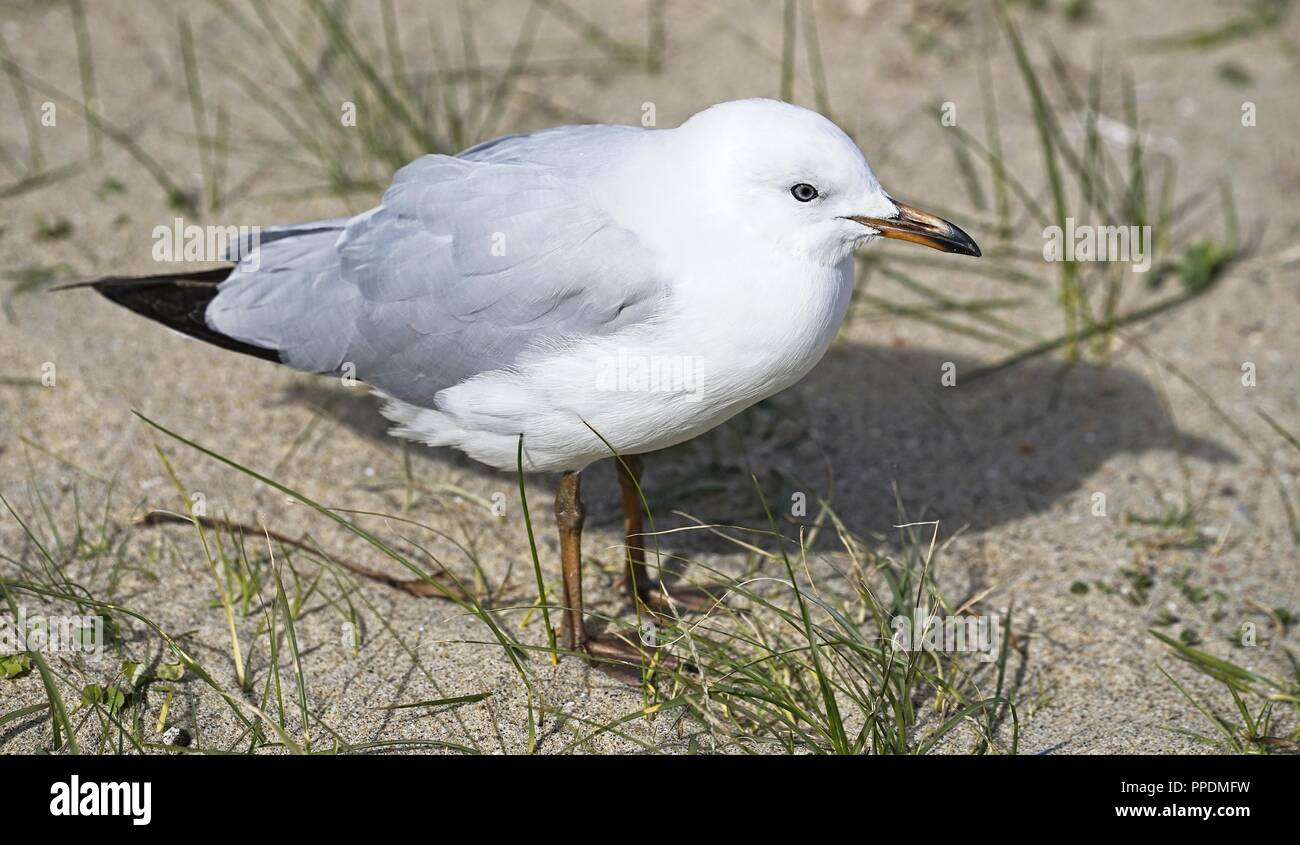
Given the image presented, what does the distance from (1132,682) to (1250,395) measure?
4.85 feet

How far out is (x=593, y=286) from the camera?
9.51ft

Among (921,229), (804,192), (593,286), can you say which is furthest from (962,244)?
(593,286)

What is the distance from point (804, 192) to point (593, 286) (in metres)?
0.51

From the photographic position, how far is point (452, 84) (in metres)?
5.19

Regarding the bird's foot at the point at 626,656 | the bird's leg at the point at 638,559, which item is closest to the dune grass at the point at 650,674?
the bird's foot at the point at 626,656

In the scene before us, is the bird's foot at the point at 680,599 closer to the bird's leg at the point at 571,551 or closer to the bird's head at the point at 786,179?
the bird's leg at the point at 571,551

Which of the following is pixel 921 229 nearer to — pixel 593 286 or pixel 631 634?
pixel 593 286

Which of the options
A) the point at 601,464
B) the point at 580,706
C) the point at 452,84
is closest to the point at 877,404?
the point at 601,464

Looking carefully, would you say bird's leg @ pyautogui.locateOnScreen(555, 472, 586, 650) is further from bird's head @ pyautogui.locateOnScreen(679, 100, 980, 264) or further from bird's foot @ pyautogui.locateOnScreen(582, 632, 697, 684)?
bird's head @ pyautogui.locateOnScreen(679, 100, 980, 264)

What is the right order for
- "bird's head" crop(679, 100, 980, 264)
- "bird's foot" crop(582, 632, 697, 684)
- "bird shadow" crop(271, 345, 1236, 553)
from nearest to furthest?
1. "bird's head" crop(679, 100, 980, 264)
2. "bird's foot" crop(582, 632, 697, 684)
3. "bird shadow" crop(271, 345, 1236, 553)

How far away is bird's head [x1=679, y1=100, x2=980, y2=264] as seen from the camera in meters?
2.81

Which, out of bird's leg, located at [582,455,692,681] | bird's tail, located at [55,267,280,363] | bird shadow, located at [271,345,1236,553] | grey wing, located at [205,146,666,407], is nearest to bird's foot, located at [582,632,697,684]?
bird's leg, located at [582,455,692,681]

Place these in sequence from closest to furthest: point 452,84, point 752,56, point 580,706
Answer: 1. point 580,706
2. point 452,84
3. point 752,56

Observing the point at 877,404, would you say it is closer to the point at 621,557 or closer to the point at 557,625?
the point at 621,557
